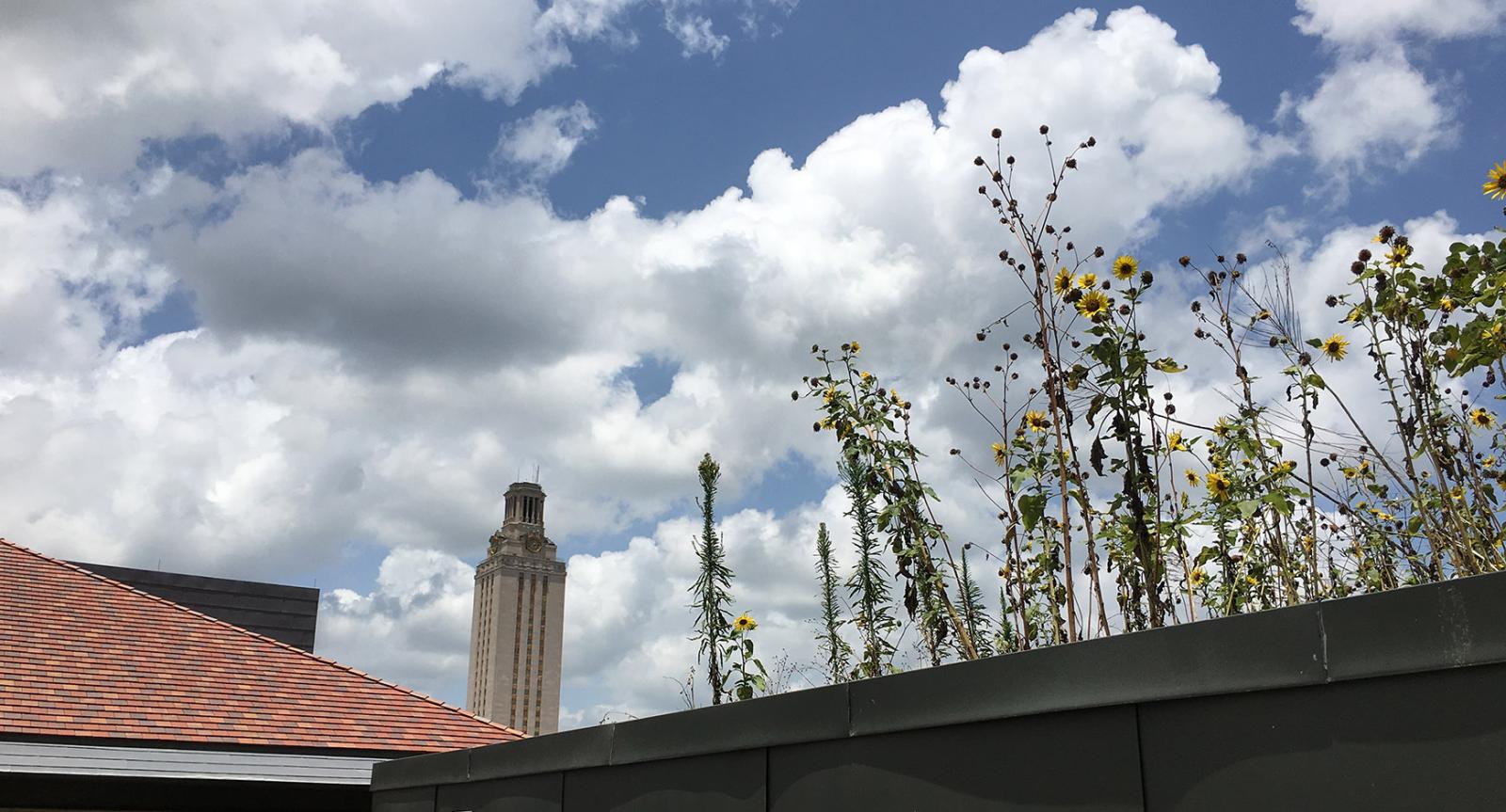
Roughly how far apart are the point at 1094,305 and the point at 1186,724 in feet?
5.33

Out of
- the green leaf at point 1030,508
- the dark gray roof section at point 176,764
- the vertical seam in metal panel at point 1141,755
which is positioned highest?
the green leaf at point 1030,508

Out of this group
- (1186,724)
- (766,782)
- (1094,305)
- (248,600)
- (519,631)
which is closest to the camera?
(1186,724)

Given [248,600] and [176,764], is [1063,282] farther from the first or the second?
[248,600]

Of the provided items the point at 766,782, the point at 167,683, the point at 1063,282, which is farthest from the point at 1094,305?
the point at 167,683

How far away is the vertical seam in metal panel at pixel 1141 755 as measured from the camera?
3.20 meters

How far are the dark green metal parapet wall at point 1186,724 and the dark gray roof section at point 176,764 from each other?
703cm

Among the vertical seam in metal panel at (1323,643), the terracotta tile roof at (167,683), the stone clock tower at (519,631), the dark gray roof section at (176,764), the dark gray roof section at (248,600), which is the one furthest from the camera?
the stone clock tower at (519,631)

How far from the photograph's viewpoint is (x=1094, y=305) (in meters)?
4.23

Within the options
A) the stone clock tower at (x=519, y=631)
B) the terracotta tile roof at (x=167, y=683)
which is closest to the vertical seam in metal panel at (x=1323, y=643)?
the terracotta tile roof at (x=167, y=683)

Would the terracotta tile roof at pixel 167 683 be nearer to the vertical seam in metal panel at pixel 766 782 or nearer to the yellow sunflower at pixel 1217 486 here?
the vertical seam in metal panel at pixel 766 782

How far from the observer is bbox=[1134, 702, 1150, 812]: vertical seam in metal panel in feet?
10.5

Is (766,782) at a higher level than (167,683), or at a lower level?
lower

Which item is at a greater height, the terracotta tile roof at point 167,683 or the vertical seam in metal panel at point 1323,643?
the terracotta tile roof at point 167,683

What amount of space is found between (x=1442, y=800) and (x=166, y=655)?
12558 millimetres
